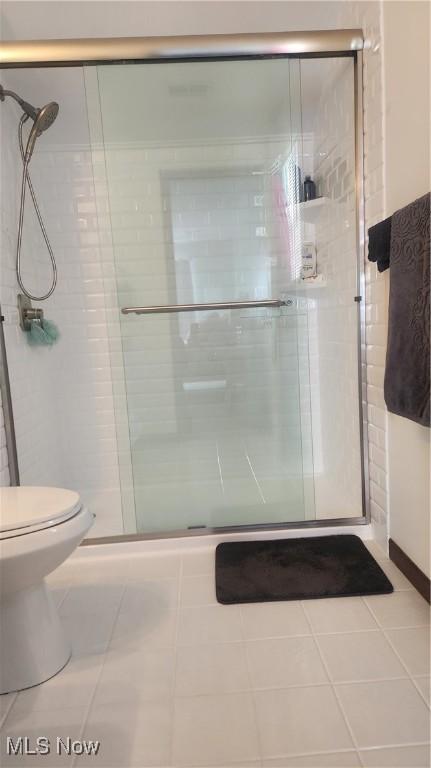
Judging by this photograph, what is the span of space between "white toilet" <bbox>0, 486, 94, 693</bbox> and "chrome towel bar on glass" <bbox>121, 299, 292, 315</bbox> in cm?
96

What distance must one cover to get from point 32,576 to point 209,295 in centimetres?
138

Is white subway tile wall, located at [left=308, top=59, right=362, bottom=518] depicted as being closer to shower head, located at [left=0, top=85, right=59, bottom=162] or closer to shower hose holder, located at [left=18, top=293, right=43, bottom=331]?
shower head, located at [left=0, top=85, right=59, bottom=162]

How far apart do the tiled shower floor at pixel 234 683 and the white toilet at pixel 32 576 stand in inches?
2.2

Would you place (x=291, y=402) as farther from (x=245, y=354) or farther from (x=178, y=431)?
(x=178, y=431)

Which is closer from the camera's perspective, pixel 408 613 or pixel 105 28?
pixel 408 613

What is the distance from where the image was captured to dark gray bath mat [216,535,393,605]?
4.95ft

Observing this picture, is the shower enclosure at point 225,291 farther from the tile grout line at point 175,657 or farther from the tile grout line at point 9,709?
the tile grout line at point 9,709

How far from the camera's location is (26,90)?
2119 millimetres

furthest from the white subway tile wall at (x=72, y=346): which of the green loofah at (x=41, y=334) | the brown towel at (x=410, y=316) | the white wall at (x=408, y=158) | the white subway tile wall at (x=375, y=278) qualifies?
the brown towel at (x=410, y=316)

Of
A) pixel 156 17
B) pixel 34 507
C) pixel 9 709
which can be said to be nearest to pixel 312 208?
pixel 156 17

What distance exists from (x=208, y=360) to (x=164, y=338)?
0.76ft

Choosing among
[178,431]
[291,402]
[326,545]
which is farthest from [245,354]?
[326,545]

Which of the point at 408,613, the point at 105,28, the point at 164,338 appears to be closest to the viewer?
the point at 408,613

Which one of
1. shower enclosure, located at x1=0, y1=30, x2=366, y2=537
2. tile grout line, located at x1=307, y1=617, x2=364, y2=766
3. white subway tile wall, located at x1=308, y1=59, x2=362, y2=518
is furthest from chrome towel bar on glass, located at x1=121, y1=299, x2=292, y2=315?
tile grout line, located at x1=307, y1=617, x2=364, y2=766
